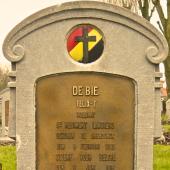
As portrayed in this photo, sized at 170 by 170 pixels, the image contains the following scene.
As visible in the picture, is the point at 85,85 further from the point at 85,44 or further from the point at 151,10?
the point at 151,10

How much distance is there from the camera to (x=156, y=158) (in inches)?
369

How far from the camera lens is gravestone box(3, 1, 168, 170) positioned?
546 cm

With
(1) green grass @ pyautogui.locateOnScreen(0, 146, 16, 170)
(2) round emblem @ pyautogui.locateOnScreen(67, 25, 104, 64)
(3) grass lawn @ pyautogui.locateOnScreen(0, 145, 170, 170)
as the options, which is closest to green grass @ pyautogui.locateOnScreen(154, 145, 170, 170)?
(3) grass lawn @ pyautogui.locateOnScreen(0, 145, 170, 170)

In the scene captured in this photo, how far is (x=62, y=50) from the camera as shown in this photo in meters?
5.48

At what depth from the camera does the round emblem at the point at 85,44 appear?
5.47 metres

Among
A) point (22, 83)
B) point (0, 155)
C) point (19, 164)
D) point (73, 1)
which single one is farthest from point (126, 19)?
point (0, 155)

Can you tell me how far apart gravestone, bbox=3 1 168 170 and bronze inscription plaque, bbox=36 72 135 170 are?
11mm

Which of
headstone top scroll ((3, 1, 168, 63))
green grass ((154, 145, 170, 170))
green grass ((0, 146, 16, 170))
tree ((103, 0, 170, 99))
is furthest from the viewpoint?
tree ((103, 0, 170, 99))

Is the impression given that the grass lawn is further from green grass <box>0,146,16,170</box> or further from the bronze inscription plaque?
the bronze inscription plaque

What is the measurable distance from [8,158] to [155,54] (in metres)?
5.14

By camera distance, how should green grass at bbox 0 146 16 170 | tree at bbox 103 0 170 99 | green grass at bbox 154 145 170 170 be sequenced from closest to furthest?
green grass at bbox 154 145 170 170
green grass at bbox 0 146 16 170
tree at bbox 103 0 170 99

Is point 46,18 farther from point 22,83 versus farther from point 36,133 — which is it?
point 36,133

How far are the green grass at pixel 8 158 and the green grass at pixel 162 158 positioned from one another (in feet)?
8.47

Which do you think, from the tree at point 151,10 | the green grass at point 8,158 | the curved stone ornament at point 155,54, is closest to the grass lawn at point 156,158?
the green grass at point 8,158
